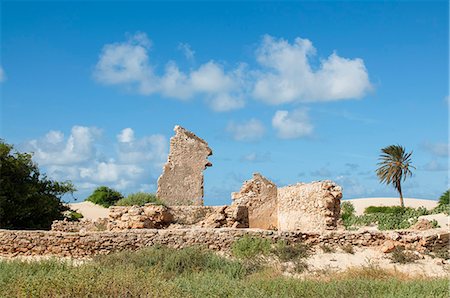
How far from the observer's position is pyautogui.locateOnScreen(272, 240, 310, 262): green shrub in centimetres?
1611

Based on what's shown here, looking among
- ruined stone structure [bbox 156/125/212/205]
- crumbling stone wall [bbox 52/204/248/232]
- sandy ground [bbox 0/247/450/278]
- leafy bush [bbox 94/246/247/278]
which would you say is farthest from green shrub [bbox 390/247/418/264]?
ruined stone structure [bbox 156/125/212/205]

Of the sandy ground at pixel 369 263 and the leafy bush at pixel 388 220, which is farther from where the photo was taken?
the leafy bush at pixel 388 220

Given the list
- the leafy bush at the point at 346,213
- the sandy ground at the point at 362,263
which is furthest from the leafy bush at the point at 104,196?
the sandy ground at the point at 362,263

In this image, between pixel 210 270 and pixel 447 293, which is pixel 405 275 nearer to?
pixel 447 293

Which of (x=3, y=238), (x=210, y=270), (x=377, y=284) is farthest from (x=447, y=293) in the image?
(x=3, y=238)

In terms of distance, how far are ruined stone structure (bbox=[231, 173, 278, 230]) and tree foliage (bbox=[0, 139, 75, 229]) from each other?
25.5ft

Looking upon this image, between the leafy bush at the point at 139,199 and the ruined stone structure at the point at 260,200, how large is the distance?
489 centimetres

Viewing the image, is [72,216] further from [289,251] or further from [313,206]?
[289,251]

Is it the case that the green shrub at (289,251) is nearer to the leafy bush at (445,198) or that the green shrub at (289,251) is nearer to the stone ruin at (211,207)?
the stone ruin at (211,207)

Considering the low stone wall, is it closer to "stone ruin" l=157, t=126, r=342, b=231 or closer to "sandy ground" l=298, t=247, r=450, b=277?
"sandy ground" l=298, t=247, r=450, b=277

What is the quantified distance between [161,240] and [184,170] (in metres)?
13.4

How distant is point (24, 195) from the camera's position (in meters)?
23.5

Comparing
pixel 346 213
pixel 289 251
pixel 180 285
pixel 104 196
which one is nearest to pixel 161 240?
pixel 289 251

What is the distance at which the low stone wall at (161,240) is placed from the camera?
56.1 feet
